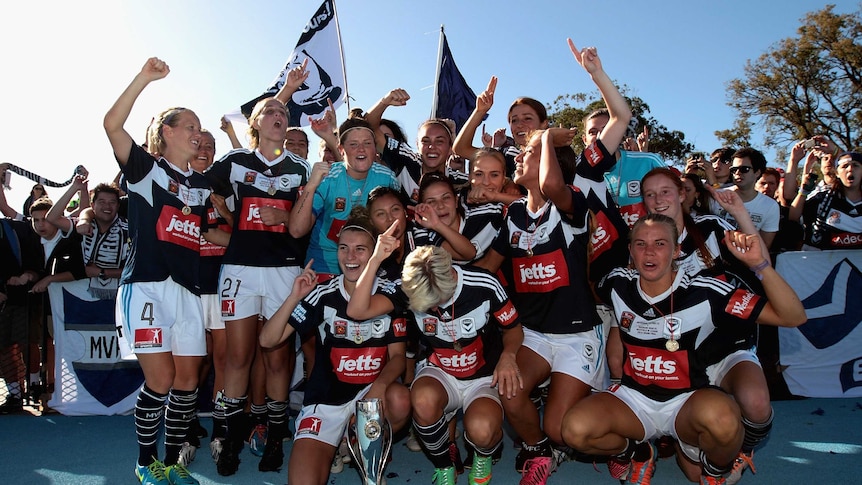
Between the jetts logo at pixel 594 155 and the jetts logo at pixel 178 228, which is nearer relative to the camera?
the jetts logo at pixel 178 228

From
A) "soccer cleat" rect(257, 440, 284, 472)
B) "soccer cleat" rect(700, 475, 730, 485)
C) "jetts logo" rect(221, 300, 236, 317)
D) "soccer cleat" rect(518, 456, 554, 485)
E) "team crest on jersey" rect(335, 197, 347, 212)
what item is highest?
"team crest on jersey" rect(335, 197, 347, 212)

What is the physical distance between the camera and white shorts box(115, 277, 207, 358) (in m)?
3.22

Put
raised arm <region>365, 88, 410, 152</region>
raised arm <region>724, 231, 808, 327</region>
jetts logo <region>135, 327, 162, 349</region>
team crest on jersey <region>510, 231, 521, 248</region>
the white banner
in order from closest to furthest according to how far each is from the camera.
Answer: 1. raised arm <region>724, 231, 808, 327</region>
2. jetts logo <region>135, 327, 162, 349</region>
3. team crest on jersey <region>510, 231, 521, 248</region>
4. raised arm <region>365, 88, 410, 152</region>
5. the white banner

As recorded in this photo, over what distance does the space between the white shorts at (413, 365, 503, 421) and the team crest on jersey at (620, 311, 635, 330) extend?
32.8 inches

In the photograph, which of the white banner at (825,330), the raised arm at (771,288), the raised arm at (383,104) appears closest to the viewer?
the raised arm at (771,288)

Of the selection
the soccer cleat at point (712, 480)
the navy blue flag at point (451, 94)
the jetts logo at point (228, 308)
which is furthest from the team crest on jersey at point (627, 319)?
the navy blue flag at point (451, 94)

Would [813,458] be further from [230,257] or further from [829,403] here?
[230,257]

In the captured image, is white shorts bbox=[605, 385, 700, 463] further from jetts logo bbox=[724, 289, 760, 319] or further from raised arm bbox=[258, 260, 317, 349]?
raised arm bbox=[258, 260, 317, 349]

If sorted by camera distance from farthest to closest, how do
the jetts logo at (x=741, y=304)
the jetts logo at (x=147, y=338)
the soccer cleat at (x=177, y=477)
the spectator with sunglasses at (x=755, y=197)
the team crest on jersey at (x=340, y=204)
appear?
the spectator with sunglasses at (x=755, y=197)
the team crest on jersey at (x=340, y=204)
the soccer cleat at (x=177, y=477)
the jetts logo at (x=147, y=338)
the jetts logo at (x=741, y=304)

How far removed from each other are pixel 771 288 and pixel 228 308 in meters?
3.22

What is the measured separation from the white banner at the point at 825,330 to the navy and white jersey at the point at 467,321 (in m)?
3.36

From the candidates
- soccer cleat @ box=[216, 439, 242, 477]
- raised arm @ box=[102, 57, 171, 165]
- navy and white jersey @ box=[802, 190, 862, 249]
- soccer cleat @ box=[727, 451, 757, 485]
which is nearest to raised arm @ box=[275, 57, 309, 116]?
raised arm @ box=[102, 57, 171, 165]

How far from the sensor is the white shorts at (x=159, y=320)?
3225 mm

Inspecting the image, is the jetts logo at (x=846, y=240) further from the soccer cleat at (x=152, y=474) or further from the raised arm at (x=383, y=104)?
the soccer cleat at (x=152, y=474)
